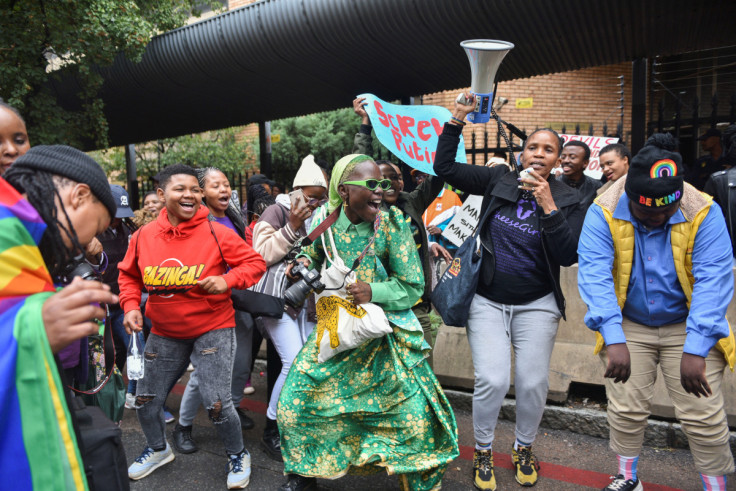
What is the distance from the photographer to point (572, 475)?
3469 millimetres

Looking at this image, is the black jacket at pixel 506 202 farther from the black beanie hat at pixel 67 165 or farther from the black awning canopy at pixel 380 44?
the black awning canopy at pixel 380 44

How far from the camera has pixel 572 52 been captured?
660cm

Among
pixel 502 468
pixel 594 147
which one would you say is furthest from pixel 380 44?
pixel 502 468

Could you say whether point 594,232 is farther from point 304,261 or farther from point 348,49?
point 348,49

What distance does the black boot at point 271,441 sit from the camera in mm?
3826

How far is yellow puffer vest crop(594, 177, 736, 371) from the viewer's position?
2791 mm

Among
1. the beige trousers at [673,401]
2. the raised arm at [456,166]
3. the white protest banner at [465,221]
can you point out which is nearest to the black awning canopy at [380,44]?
the white protest banner at [465,221]

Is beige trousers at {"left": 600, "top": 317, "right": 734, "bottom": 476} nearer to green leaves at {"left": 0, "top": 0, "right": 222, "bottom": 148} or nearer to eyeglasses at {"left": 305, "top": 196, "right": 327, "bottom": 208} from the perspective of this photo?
eyeglasses at {"left": 305, "top": 196, "right": 327, "bottom": 208}

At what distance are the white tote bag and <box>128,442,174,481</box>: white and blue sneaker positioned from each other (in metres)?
1.48

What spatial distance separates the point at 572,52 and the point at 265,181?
3.99 metres

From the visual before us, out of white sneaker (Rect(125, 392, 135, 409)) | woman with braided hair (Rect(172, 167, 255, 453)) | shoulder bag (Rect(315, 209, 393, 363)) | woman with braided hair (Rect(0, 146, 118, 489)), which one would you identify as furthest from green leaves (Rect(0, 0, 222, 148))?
woman with braided hair (Rect(0, 146, 118, 489))

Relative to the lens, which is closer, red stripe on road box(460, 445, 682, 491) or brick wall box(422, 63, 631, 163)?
red stripe on road box(460, 445, 682, 491)

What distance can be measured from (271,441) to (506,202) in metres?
2.33

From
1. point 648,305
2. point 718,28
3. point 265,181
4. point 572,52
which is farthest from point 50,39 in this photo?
point 718,28
